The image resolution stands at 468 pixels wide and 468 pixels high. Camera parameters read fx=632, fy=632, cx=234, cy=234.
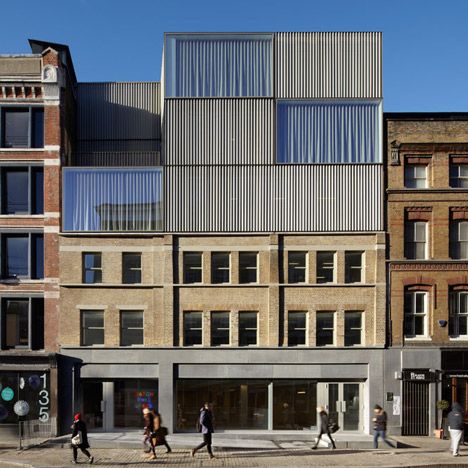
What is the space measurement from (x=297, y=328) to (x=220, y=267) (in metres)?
4.47

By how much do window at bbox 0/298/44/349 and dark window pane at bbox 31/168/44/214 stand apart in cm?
418

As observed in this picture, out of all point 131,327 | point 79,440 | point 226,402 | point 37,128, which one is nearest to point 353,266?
point 226,402

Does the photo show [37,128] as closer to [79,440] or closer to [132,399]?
[132,399]

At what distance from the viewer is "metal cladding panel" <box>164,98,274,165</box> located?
2916 cm

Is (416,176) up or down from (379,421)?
up

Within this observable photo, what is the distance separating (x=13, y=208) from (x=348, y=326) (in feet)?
53.5

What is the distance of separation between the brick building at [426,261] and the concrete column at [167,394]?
32.0 feet

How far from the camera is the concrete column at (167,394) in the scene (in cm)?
2804

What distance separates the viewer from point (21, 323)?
28.8 m

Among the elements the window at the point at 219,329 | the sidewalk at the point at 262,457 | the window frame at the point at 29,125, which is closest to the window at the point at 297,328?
the window at the point at 219,329

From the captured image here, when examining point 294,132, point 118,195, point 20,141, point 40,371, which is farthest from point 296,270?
point 20,141

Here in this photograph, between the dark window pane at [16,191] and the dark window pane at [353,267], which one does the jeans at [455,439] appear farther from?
the dark window pane at [16,191]

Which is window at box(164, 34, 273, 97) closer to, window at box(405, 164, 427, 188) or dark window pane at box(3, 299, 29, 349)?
window at box(405, 164, 427, 188)

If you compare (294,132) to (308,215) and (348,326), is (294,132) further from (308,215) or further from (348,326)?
(348,326)
